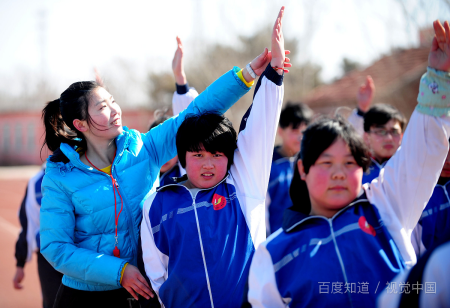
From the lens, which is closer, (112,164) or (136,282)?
(136,282)

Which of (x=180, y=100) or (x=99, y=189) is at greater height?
(x=180, y=100)

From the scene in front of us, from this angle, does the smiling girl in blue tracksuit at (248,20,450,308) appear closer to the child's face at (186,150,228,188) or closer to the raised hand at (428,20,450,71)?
the raised hand at (428,20,450,71)

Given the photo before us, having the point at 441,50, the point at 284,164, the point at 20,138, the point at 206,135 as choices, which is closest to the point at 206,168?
the point at 206,135

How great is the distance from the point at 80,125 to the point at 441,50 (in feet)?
6.56

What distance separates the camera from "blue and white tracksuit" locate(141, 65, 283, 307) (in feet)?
6.61

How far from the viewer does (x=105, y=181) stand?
2.35m

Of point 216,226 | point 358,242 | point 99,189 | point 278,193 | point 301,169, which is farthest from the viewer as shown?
point 278,193

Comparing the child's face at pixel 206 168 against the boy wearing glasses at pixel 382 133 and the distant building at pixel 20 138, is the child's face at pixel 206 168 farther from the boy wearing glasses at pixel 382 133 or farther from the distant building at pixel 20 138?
the distant building at pixel 20 138

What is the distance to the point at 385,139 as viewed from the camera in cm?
338

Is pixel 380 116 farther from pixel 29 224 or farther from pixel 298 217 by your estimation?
pixel 29 224

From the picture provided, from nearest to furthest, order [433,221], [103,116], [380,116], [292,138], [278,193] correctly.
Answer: [103,116]
[433,221]
[380,116]
[278,193]
[292,138]

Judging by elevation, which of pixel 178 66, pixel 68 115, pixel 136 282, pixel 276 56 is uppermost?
pixel 178 66

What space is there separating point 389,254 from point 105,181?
157 cm

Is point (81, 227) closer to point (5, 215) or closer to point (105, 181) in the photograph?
point (105, 181)
